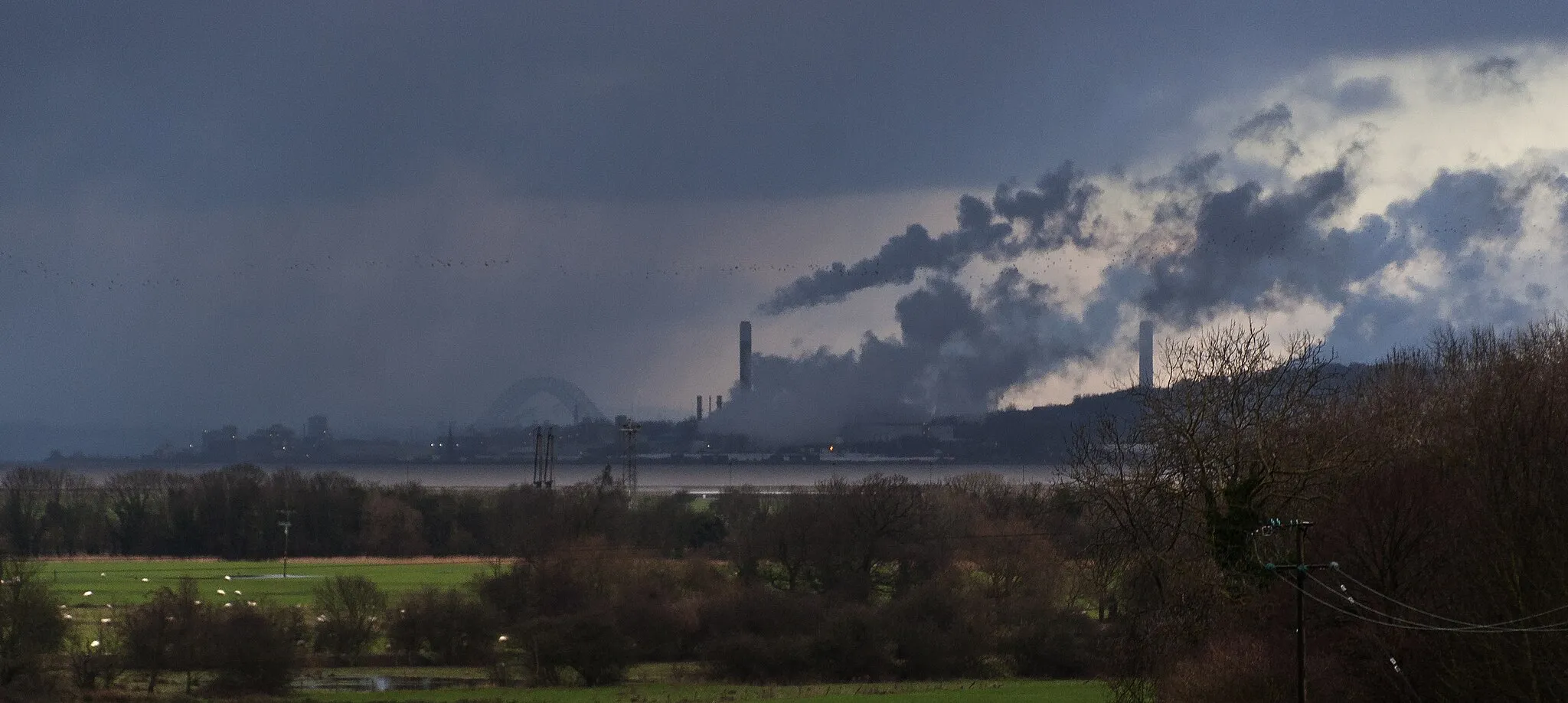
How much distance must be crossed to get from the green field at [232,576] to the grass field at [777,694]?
19.0 metres

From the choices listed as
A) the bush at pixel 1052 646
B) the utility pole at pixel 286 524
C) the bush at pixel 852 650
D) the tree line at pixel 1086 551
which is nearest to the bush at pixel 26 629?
the tree line at pixel 1086 551

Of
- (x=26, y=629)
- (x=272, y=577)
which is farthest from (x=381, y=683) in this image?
(x=272, y=577)

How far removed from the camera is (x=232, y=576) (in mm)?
80750

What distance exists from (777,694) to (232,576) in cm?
4198

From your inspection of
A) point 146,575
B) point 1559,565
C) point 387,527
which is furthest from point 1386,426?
point 387,527

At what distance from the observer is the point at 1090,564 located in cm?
4300

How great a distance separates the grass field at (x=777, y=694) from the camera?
1748 inches

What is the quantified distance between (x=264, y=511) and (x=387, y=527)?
27.3 ft

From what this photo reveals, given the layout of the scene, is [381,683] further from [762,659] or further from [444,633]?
[762,659]

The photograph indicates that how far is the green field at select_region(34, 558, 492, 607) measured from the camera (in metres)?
68.6

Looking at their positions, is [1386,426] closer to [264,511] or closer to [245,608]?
[245,608]

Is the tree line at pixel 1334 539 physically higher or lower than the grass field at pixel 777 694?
higher

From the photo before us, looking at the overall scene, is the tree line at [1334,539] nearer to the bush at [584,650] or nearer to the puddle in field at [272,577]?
the bush at [584,650]

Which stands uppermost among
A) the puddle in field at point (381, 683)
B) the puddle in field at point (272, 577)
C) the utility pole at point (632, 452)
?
the utility pole at point (632, 452)
